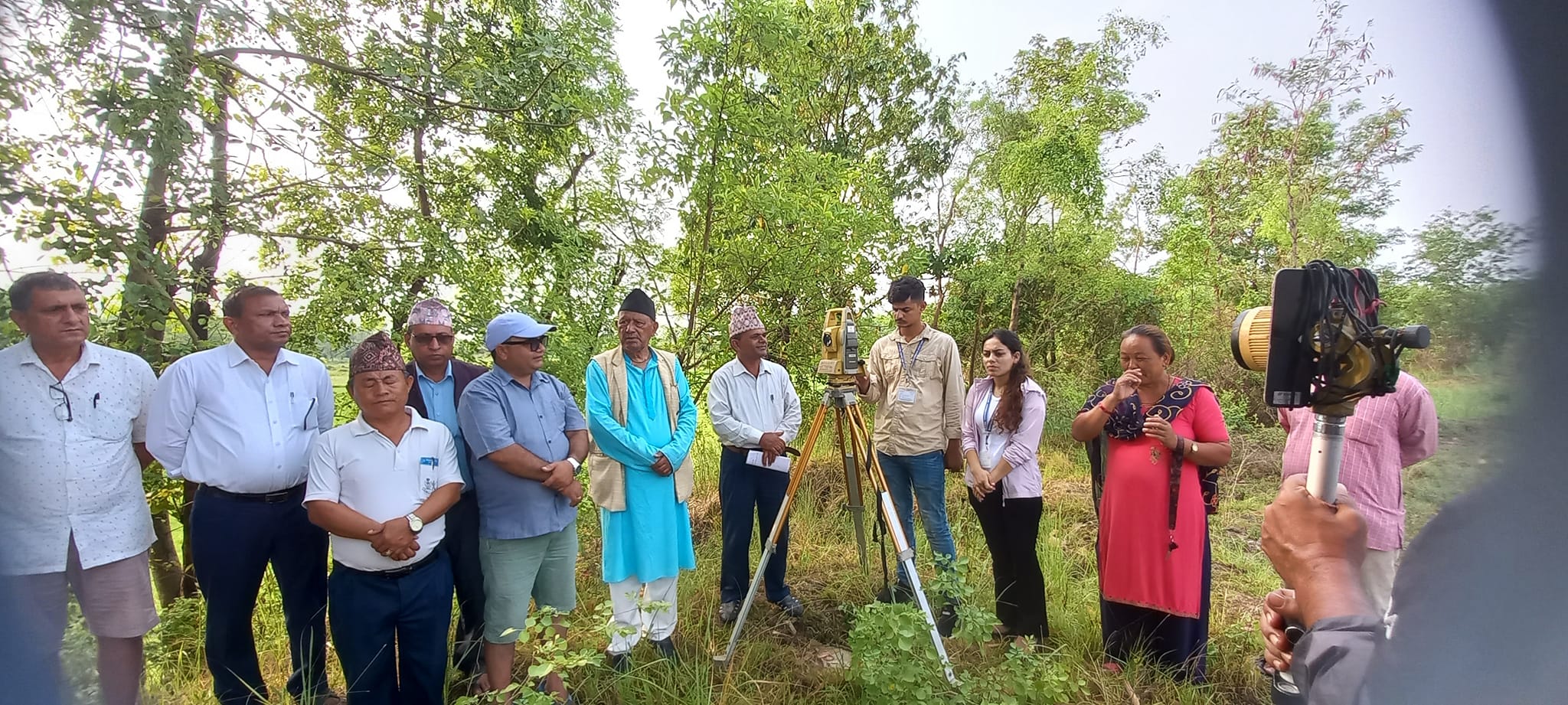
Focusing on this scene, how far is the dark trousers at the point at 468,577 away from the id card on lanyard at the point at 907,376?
2.36 metres

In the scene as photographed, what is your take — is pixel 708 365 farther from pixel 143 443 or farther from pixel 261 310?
pixel 143 443

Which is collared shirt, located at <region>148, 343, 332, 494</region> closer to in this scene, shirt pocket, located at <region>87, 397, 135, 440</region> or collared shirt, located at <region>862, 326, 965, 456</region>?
shirt pocket, located at <region>87, 397, 135, 440</region>

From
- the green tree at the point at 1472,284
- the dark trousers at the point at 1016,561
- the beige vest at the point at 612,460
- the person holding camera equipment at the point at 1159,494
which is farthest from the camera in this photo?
the dark trousers at the point at 1016,561

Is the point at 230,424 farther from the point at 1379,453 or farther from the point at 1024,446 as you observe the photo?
the point at 1379,453

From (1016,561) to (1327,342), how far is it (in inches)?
101

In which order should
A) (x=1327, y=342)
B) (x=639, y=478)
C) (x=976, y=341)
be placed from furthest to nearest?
(x=976, y=341), (x=639, y=478), (x=1327, y=342)

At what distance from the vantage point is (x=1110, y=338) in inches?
315


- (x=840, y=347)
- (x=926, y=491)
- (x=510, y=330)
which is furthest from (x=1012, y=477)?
(x=510, y=330)

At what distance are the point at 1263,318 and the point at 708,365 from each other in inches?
149

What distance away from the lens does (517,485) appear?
8.43 feet

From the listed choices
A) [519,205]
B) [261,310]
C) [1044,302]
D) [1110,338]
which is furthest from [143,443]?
[1110,338]

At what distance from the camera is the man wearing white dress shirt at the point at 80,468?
1.89 meters

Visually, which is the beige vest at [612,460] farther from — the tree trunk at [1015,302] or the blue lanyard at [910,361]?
the tree trunk at [1015,302]

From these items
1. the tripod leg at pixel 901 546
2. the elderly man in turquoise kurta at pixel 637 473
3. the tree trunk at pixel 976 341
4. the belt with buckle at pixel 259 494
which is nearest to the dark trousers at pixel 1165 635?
the tripod leg at pixel 901 546
